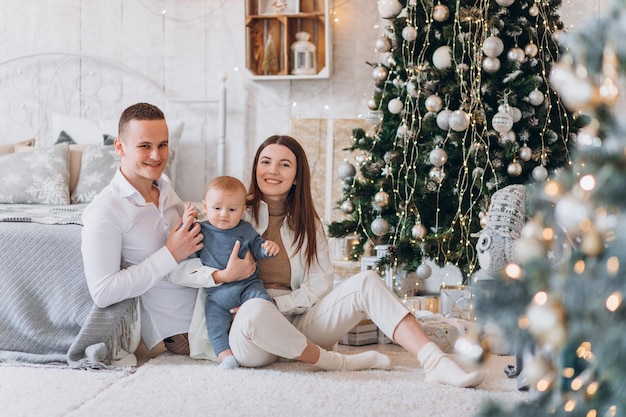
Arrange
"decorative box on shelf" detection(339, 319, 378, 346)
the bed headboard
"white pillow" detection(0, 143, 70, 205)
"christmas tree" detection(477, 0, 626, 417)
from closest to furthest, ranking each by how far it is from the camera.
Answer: "christmas tree" detection(477, 0, 626, 417) → "decorative box on shelf" detection(339, 319, 378, 346) → "white pillow" detection(0, 143, 70, 205) → the bed headboard

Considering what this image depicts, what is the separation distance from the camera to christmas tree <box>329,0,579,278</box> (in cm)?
300

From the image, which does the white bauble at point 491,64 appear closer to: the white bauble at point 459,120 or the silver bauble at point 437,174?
the white bauble at point 459,120

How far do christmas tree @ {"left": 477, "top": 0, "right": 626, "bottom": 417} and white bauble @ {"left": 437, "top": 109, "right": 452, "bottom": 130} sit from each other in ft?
7.38

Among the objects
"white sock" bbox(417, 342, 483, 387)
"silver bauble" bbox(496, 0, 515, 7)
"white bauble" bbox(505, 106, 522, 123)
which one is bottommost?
"white sock" bbox(417, 342, 483, 387)

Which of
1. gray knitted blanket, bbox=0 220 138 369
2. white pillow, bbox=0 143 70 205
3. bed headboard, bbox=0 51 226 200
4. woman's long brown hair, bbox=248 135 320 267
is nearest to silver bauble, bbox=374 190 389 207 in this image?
woman's long brown hair, bbox=248 135 320 267

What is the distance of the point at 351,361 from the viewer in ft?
7.44

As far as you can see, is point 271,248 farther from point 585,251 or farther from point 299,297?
point 585,251

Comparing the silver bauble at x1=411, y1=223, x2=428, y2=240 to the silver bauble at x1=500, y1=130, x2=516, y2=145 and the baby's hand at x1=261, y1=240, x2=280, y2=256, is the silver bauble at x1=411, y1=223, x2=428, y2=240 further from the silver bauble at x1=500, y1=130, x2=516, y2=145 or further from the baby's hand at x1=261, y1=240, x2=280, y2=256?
the baby's hand at x1=261, y1=240, x2=280, y2=256

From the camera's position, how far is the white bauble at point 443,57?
303cm

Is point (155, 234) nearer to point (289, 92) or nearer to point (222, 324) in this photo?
point (222, 324)

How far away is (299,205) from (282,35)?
209cm

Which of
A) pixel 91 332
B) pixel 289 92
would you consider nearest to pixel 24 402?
pixel 91 332

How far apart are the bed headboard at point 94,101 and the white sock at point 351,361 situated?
221cm

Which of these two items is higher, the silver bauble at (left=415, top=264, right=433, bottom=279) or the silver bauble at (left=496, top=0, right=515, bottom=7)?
the silver bauble at (left=496, top=0, right=515, bottom=7)
